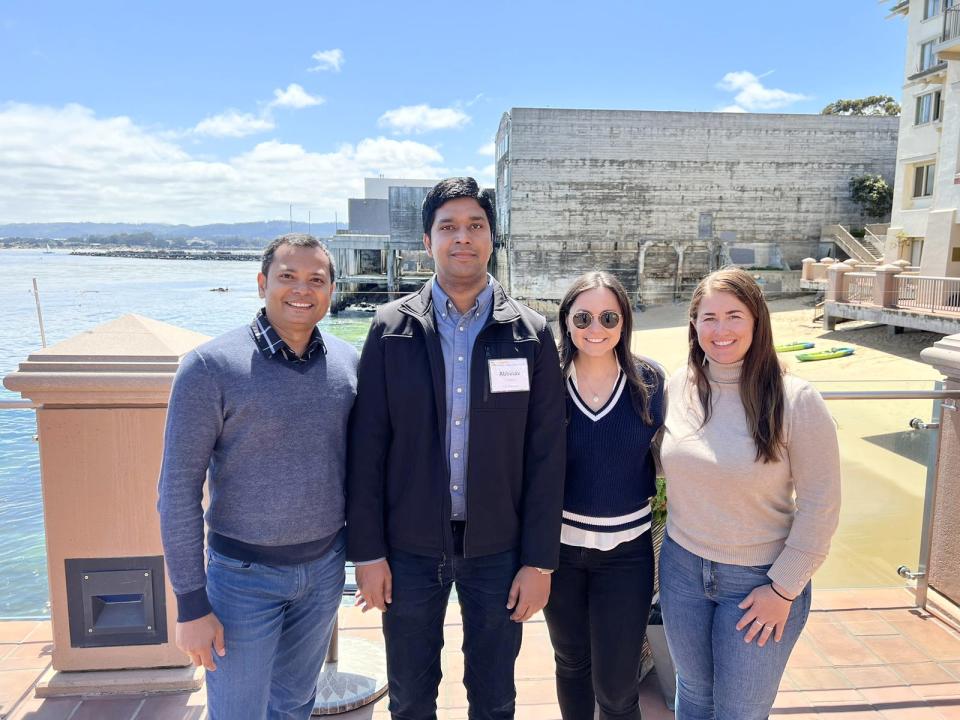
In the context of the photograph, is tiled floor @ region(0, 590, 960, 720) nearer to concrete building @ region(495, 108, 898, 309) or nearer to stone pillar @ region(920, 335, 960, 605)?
stone pillar @ region(920, 335, 960, 605)

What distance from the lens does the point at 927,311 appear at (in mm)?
17453

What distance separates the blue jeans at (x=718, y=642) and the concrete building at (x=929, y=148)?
82.7ft

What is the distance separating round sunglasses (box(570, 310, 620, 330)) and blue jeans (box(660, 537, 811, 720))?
2.62ft

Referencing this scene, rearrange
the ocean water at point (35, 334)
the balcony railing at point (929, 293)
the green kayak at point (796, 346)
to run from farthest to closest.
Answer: the green kayak at point (796, 346) → the balcony railing at point (929, 293) → the ocean water at point (35, 334)

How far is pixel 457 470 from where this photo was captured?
7.30ft

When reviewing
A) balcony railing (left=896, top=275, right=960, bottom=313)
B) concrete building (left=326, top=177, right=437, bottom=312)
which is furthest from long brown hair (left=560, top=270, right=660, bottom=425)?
concrete building (left=326, top=177, right=437, bottom=312)

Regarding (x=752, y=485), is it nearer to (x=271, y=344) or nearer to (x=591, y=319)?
(x=591, y=319)

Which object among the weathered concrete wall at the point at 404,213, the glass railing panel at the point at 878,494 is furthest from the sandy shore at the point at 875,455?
the weathered concrete wall at the point at 404,213

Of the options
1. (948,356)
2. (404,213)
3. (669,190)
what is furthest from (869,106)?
(948,356)

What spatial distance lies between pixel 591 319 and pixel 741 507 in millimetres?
822

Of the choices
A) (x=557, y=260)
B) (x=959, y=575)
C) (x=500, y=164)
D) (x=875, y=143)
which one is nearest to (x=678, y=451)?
(x=959, y=575)

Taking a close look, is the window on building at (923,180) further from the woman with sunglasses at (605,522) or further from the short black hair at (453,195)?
the short black hair at (453,195)

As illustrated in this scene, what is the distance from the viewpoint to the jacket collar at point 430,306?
2.23m

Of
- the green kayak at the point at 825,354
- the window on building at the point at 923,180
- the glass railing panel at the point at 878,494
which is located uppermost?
the window on building at the point at 923,180
